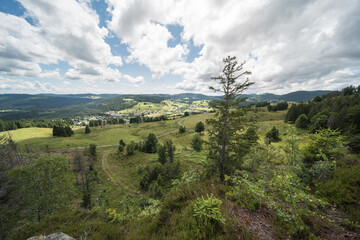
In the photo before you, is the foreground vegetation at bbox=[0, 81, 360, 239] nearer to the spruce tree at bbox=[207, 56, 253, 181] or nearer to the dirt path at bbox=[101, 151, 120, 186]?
the spruce tree at bbox=[207, 56, 253, 181]

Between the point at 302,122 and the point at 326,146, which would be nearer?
the point at 326,146

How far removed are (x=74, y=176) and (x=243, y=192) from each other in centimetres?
4752

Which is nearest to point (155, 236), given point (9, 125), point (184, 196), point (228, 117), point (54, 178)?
point (184, 196)

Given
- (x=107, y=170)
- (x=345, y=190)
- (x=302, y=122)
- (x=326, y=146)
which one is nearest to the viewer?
(x=345, y=190)

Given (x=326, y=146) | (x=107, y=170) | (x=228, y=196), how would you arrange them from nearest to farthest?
(x=228, y=196), (x=326, y=146), (x=107, y=170)

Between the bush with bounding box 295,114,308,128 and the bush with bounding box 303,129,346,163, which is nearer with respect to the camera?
the bush with bounding box 303,129,346,163

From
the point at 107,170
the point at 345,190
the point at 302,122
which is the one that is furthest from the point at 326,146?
the point at 302,122

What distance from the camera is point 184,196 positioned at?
875 cm

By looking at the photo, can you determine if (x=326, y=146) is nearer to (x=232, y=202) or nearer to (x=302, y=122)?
(x=232, y=202)

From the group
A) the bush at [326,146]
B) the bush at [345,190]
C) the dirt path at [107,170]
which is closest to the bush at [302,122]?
the bush at [326,146]

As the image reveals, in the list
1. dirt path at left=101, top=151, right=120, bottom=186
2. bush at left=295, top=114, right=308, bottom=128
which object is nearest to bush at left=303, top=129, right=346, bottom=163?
dirt path at left=101, top=151, right=120, bottom=186

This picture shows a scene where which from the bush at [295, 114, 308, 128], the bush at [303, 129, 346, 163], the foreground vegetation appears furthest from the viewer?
the bush at [295, 114, 308, 128]

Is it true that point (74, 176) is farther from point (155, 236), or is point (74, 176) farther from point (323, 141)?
point (323, 141)

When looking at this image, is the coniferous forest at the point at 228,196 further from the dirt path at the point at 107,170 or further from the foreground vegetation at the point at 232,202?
the dirt path at the point at 107,170
